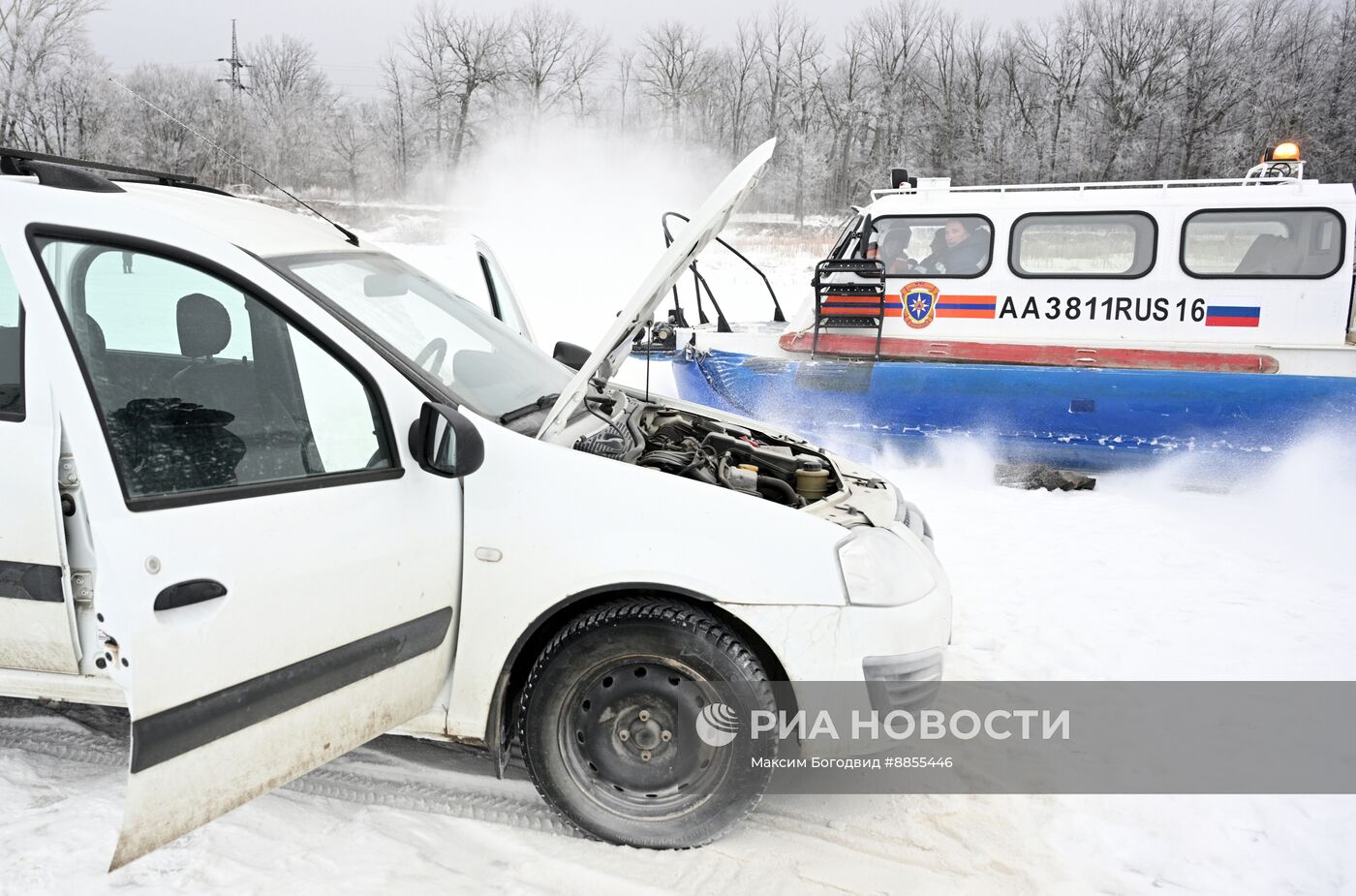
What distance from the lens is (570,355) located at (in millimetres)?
4137

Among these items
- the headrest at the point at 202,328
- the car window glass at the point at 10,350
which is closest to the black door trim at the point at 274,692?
the car window glass at the point at 10,350

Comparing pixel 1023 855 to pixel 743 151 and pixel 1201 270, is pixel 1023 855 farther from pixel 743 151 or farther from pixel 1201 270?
pixel 743 151

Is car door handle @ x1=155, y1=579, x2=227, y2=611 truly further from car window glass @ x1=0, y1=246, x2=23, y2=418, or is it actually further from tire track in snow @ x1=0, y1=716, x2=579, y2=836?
tire track in snow @ x1=0, y1=716, x2=579, y2=836

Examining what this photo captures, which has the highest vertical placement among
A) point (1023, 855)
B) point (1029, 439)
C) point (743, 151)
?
point (743, 151)

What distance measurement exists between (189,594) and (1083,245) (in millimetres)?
8105

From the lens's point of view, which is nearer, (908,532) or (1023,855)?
(1023,855)

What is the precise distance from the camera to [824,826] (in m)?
2.83

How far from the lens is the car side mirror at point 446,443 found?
94.3 inches

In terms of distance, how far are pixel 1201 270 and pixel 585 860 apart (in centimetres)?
779

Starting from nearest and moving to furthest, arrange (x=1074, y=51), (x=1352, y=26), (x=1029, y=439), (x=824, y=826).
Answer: (x=824, y=826) < (x=1029, y=439) < (x=1352, y=26) < (x=1074, y=51)

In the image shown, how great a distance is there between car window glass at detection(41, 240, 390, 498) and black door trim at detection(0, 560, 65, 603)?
57 cm

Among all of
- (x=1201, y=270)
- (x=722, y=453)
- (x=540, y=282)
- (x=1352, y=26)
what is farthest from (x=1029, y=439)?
(x=1352, y=26)

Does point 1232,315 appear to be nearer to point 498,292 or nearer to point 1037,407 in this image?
point 1037,407

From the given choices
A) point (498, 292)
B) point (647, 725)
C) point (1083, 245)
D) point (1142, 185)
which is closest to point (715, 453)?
point (647, 725)
